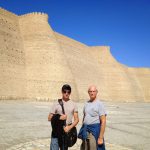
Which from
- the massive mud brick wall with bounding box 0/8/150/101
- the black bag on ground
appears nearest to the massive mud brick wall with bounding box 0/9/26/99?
the massive mud brick wall with bounding box 0/8/150/101

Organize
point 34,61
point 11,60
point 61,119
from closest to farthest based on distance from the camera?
point 61,119 → point 11,60 → point 34,61

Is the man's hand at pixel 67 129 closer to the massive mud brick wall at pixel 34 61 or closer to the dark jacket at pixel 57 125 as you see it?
the dark jacket at pixel 57 125

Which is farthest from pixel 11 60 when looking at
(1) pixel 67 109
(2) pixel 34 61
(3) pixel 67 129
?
(3) pixel 67 129

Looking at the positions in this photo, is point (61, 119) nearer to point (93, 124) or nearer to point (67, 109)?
point (67, 109)

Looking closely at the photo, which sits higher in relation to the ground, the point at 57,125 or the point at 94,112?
the point at 94,112

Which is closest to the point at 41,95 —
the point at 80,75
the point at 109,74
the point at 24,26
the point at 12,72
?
the point at 12,72

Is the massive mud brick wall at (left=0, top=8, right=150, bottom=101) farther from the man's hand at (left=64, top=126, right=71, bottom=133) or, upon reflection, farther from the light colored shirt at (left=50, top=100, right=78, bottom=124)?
the man's hand at (left=64, top=126, right=71, bottom=133)

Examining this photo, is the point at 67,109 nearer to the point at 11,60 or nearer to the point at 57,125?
the point at 57,125

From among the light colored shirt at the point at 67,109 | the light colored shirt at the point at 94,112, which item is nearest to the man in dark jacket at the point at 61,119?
the light colored shirt at the point at 67,109

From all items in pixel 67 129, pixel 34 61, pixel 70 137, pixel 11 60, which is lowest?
pixel 70 137

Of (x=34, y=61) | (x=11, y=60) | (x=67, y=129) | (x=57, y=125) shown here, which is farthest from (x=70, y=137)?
(x=34, y=61)

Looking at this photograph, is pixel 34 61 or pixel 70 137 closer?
pixel 70 137

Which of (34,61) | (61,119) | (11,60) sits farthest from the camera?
(34,61)

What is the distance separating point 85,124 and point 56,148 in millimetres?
553
